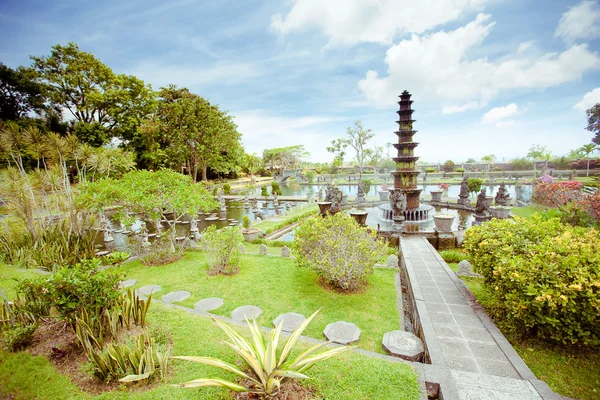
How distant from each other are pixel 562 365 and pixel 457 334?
1.33 m

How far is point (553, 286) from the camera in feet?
12.4

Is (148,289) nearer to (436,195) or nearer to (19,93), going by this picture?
(436,195)

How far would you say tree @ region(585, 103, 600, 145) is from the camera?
27092 mm

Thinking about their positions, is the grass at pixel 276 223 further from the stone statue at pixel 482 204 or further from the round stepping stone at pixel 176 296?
the stone statue at pixel 482 204

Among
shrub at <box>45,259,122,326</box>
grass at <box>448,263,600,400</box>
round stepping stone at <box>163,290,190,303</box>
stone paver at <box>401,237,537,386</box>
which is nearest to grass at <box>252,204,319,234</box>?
round stepping stone at <box>163,290,190,303</box>

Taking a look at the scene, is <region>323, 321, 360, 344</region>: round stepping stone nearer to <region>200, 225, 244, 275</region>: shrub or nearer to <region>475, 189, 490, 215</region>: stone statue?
<region>200, 225, 244, 275</region>: shrub

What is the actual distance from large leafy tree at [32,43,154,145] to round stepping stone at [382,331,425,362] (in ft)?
96.1

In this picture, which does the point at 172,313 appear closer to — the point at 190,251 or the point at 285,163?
the point at 190,251

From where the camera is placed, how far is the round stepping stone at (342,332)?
14.4ft

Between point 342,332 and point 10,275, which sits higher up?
point 10,275

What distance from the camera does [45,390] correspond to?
3387mm

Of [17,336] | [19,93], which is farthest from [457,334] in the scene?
[19,93]

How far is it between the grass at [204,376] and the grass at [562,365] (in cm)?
201

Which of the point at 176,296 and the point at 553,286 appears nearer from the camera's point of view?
the point at 553,286
